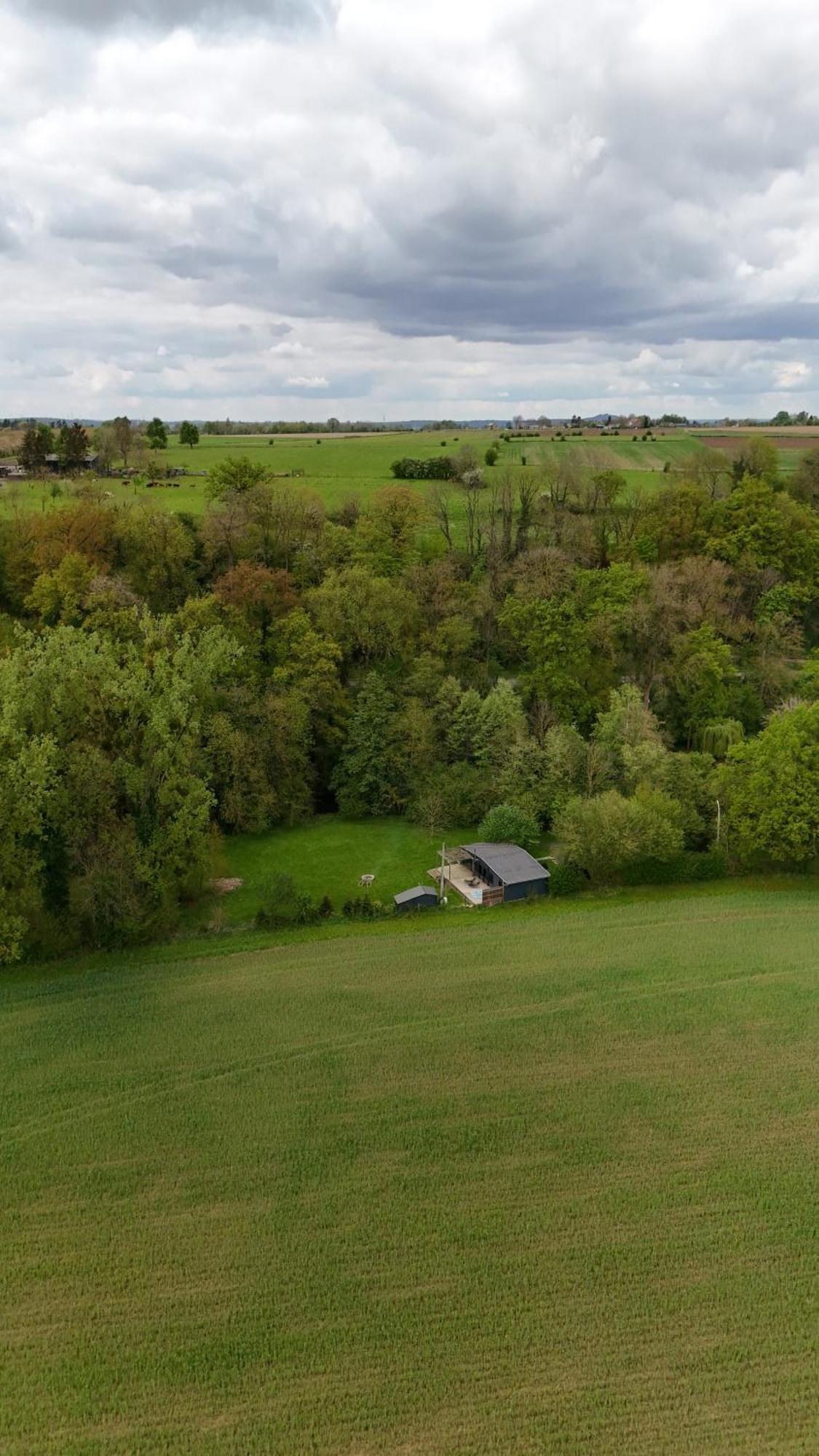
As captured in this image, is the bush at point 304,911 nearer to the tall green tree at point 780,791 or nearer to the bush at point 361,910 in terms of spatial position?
the bush at point 361,910

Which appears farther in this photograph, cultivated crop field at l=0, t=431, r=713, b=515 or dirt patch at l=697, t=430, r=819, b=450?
dirt patch at l=697, t=430, r=819, b=450

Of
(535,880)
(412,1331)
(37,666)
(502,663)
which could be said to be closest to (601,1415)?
(412,1331)

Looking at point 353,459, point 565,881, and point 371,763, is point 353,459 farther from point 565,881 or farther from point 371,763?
point 565,881

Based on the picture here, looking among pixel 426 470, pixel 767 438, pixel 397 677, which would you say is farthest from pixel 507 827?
pixel 767 438

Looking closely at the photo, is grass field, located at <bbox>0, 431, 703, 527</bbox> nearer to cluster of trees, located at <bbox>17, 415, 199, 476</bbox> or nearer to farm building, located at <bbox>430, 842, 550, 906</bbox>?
cluster of trees, located at <bbox>17, 415, 199, 476</bbox>

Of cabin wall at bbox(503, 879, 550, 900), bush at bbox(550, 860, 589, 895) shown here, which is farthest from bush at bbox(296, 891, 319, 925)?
bush at bbox(550, 860, 589, 895)

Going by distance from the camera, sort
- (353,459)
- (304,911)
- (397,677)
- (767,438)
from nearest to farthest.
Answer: (304,911)
(397,677)
(767,438)
(353,459)

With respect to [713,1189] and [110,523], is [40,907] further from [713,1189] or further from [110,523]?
[110,523]
